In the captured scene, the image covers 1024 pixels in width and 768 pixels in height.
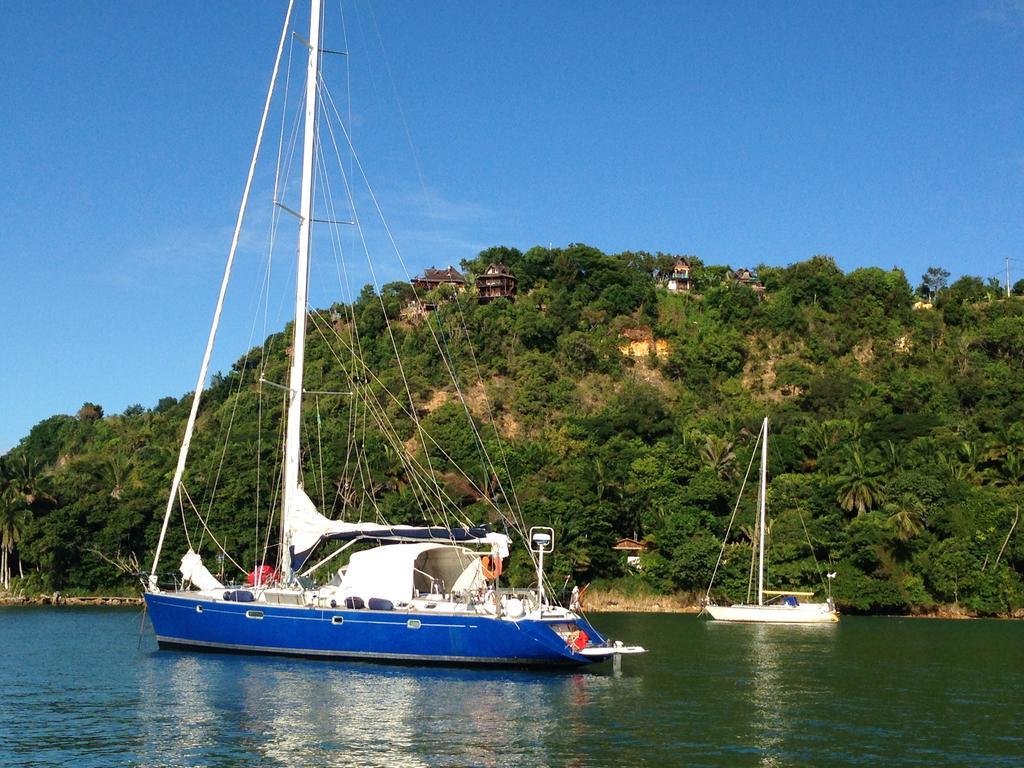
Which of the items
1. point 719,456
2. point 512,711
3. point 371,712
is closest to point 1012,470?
point 719,456

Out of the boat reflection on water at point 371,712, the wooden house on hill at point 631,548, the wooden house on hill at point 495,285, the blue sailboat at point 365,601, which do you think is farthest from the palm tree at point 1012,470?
the wooden house on hill at point 495,285

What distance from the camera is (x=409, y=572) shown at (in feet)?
113

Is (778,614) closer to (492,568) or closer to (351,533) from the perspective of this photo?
(492,568)

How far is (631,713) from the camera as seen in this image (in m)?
26.9

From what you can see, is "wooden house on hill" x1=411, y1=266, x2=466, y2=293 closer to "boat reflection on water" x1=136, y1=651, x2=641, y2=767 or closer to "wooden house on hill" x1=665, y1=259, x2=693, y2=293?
"wooden house on hill" x1=665, y1=259, x2=693, y2=293

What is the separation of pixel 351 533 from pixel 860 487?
48.1 m

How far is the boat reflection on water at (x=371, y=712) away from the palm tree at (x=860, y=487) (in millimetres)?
45460

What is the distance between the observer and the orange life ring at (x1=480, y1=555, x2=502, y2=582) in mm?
36438

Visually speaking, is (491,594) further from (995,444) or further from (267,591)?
(995,444)

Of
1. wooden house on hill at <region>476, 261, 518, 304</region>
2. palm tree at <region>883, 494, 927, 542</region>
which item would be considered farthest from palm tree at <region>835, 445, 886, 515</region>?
wooden house on hill at <region>476, 261, 518, 304</region>

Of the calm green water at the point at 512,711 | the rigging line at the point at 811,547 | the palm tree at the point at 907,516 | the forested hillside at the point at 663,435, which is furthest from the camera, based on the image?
the forested hillside at the point at 663,435

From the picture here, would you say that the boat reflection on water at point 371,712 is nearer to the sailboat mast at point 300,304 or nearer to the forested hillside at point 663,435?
the sailboat mast at point 300,304

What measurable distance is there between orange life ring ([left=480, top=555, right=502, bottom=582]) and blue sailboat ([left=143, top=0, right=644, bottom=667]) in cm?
7

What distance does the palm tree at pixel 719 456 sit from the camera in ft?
275
